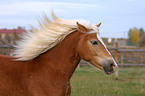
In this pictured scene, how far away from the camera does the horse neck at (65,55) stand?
348 cm

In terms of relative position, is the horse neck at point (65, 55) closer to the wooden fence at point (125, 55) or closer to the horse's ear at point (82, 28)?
the horse's ear at point (82, 28)

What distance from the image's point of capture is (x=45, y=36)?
3.59 metres

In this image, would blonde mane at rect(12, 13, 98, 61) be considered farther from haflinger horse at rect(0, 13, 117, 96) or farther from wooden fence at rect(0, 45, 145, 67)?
wooden fence at rect(0, 45, 145, 67)

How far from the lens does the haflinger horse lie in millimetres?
3248

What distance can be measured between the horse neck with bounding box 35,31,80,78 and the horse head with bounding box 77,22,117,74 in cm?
9

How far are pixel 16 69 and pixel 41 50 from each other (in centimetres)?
47

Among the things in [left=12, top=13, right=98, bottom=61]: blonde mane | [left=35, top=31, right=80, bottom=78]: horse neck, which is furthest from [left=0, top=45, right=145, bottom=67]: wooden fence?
[left=35, top=31, right=80, bottom=78]: horse neck

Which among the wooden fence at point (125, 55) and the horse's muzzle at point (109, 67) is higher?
the horse's muzzle at point (109, 67)

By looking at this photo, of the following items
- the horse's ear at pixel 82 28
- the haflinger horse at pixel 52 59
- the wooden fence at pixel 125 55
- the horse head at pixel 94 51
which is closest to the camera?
the haflinger horse at pixel 52 59

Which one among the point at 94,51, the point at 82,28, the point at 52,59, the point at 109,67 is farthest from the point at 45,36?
the point at 109,67

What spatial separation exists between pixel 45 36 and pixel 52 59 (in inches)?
14.7

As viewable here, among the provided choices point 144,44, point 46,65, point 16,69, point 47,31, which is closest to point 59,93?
point 46,65

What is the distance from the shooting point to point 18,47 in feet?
12.3

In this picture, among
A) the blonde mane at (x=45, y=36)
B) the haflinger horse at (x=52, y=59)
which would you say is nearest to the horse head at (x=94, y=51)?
the haflinger horse at (x=52, y=59)
